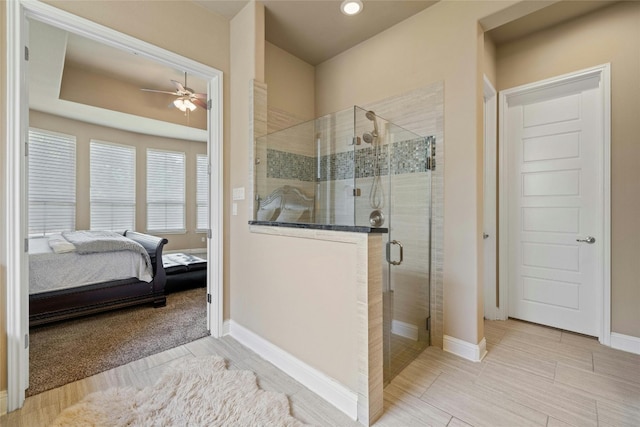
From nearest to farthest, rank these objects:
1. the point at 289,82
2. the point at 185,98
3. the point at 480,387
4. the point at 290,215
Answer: the point at 480,387 → the point at 290,215 → the point at 289,82 → the point at 185,98

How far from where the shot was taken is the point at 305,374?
1.80 meters

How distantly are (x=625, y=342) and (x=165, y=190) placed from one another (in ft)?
23.0

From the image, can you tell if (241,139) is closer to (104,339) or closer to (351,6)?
(351,6)

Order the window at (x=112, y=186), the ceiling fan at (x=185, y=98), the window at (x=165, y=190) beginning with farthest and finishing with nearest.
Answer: the window at (x=165, y=190), the window at (x=112, y=186), the ceiling fan at (x=185, y=98)

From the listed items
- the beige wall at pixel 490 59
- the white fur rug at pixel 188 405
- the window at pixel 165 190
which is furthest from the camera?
the window at pixel 165 190

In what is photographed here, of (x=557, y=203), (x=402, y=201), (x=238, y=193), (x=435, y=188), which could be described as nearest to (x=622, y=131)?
(x=557, y=203)

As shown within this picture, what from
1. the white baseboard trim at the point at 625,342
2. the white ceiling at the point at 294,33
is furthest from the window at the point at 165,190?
the white baseboard trim at the point at 625,342

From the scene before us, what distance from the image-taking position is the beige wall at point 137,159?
4.74m

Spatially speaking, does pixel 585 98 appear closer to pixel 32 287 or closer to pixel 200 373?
pixel 200 373

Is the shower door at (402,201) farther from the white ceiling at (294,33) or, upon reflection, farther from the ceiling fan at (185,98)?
the ceiling fan at (185,98)

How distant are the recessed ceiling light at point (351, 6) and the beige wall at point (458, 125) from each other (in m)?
0.51

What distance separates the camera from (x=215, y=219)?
100 inches

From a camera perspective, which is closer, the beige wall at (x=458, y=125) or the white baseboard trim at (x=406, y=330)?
the beige wall at (x=458, y=125)

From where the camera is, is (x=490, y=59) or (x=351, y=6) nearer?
(x=351, y=6)
